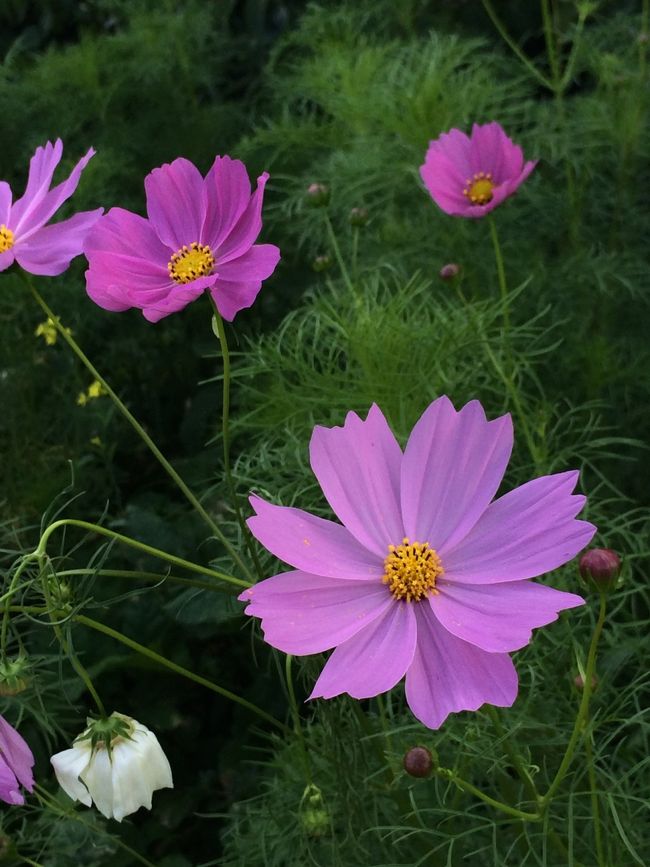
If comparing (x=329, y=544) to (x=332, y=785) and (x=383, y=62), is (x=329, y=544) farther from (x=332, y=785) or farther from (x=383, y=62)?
(x=383, y=62)

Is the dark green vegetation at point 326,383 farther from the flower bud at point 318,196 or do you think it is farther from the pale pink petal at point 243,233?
the pale pink petal at point 243,233

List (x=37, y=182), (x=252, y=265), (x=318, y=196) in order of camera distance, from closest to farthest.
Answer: (x=252, y=265) < (x=37, y=182) < (x=318, y=196)

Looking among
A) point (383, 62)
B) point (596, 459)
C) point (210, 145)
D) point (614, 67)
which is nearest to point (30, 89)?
point (210, 145)

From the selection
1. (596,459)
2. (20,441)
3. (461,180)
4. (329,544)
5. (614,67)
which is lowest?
(596,459)

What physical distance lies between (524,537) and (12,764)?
29 centimetres

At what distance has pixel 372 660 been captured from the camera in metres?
0.48

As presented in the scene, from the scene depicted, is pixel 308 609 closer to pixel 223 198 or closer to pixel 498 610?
pixel 498 610

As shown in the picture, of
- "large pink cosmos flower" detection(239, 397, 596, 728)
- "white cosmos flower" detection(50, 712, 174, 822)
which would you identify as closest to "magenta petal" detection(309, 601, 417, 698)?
"large pink cosmos flower" detection(239, 397, 596, 728)

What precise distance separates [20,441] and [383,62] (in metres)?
0.82

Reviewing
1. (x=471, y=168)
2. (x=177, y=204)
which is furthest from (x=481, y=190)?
(x=177, y=204)

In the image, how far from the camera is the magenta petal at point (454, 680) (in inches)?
18.3

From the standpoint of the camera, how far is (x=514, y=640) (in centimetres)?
46

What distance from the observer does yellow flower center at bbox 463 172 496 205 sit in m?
Answer: 1.04

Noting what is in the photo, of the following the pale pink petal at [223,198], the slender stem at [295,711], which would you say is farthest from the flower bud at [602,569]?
the pale pink petal at [223,198]
